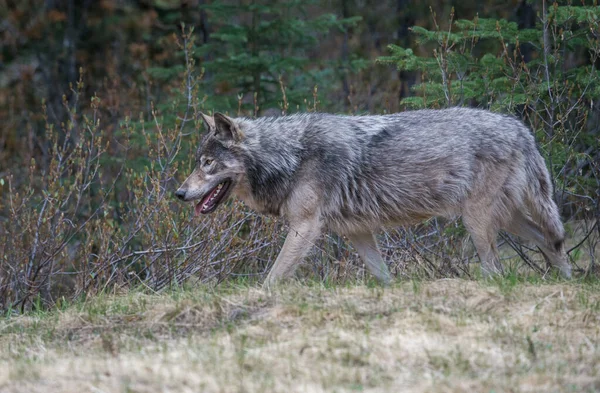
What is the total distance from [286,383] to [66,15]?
17410mm

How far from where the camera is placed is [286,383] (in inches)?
193

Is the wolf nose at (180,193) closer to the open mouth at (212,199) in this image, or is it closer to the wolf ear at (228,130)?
the open mouth at (212,199)

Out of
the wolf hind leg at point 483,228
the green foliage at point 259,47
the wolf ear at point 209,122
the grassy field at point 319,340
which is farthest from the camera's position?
the green foliage at point 259,47

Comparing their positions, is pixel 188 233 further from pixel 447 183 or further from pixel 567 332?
pixel 567 332

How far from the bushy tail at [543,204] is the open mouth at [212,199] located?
2833 millimetres

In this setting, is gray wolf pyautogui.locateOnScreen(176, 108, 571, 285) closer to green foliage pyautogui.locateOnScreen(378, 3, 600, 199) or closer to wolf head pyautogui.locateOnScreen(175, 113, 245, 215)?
wolf head pyautogui.locateOnScreen(175, 113, 245, 215)

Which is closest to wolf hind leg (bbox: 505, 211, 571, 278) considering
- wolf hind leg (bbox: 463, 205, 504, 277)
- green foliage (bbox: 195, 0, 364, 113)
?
wolf hind leg (bbox: 463, 205, 504, 277)

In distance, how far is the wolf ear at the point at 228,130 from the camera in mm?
7910

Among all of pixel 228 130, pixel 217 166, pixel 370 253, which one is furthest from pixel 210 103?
pixel 370 253

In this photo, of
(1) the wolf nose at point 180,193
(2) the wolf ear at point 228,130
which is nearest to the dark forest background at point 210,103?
(1) the wolf nose at point 180,193

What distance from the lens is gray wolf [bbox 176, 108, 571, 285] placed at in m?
7.87

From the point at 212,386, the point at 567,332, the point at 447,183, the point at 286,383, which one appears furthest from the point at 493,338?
the point at 447,183

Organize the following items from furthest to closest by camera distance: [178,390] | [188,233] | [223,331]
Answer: [188,233]
[223,331]
[178,390]

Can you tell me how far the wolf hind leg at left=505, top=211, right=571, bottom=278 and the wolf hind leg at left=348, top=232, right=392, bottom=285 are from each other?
128 centimetres
